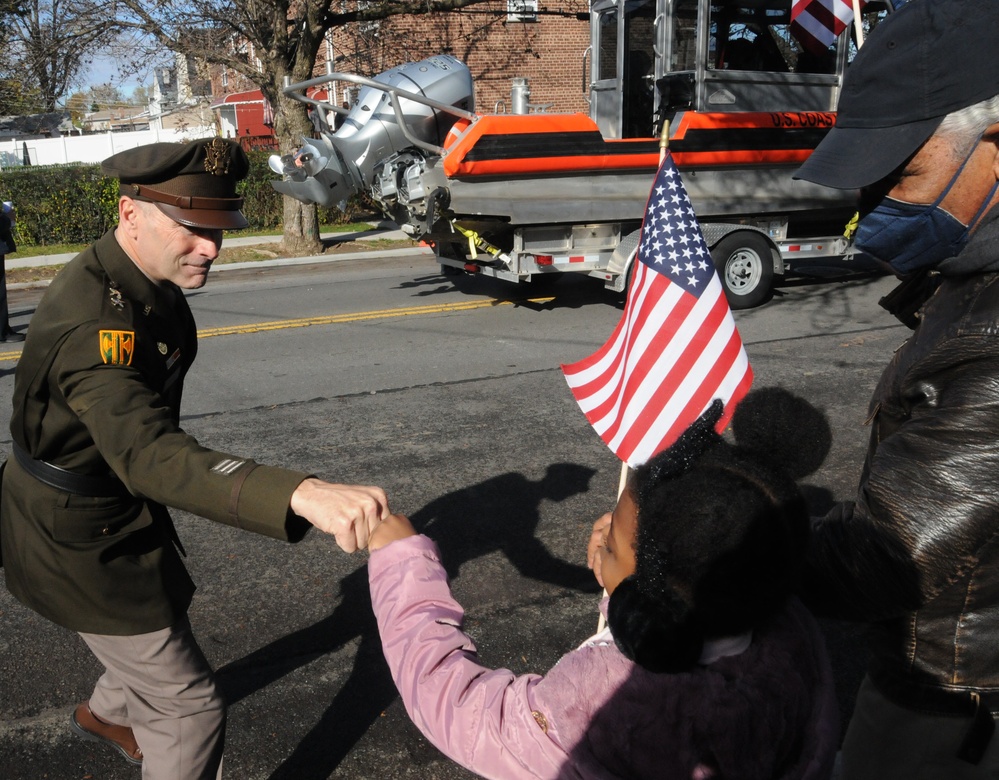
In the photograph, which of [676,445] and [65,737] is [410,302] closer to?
[65,737]

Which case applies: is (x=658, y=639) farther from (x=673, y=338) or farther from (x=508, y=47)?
(x=508, y=47)

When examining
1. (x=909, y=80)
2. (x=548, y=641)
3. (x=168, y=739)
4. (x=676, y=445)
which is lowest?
(x=548, y=641)

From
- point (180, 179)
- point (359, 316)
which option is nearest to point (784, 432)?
point (180, 179)

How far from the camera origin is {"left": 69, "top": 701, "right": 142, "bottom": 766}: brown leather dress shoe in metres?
3.01

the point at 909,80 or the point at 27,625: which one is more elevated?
the point at 909,80

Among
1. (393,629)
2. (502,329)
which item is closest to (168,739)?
(393,629)

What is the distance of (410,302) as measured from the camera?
1064cm

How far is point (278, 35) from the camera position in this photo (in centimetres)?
1494

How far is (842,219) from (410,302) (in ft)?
17.4

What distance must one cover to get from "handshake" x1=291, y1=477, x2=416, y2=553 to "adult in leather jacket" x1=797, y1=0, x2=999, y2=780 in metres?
0.78

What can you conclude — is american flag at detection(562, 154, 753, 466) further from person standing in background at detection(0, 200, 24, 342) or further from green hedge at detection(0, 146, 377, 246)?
green hedge at detection(0, 146, 377, 246)

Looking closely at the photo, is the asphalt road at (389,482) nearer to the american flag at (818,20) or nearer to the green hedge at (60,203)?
the american flag at (818,20)

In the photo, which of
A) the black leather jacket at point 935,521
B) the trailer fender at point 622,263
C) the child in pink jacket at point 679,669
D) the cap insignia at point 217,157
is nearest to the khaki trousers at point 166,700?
the child in pink jacket at point 679,669

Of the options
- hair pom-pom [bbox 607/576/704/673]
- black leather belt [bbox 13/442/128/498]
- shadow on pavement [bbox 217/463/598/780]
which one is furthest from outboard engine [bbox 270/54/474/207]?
hair pom-pom [bbox 607/576/704/673]
